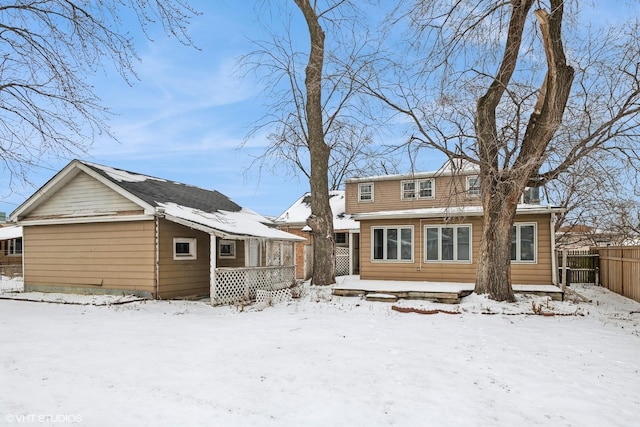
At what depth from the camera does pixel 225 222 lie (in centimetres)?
1478

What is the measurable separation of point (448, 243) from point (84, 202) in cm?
1258

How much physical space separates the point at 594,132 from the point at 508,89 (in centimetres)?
252

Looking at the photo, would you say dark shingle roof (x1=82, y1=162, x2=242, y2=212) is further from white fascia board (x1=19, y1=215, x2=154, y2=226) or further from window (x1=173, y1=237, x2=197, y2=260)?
window (x1=173, y1=237, x2=197, y2=260)

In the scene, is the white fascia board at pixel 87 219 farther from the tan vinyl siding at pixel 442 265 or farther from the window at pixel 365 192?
the window at pixel 365 192

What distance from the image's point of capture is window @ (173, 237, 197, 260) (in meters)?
13.9

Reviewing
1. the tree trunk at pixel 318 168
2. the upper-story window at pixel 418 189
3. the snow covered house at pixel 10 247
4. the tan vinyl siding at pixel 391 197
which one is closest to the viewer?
the tree trunk at pixel 318 168

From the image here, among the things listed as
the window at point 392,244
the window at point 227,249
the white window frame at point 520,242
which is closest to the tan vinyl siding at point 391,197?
the window at point 392,244

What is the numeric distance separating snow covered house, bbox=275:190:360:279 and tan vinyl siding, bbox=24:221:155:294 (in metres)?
9.10

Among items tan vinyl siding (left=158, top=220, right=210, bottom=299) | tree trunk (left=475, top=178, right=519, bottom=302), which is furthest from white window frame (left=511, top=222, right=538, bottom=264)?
tan vinyl siding (left=158, top=220, right=210, bottom=299)

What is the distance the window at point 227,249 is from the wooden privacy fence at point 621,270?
514 inches

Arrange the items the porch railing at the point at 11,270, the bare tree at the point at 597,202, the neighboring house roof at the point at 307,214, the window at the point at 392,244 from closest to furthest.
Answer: the bare tree at the point at 597,202 < the window at the point at 392,244 < the neighboring house roof at the point at 307,214 < the porch railing at the point at 11,270

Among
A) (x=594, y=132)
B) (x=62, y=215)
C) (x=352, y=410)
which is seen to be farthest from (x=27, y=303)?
(x=594, y=132)

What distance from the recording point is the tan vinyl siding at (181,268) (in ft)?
43.7

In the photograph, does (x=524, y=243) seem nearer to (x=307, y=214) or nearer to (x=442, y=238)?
(x=442, y=238)
